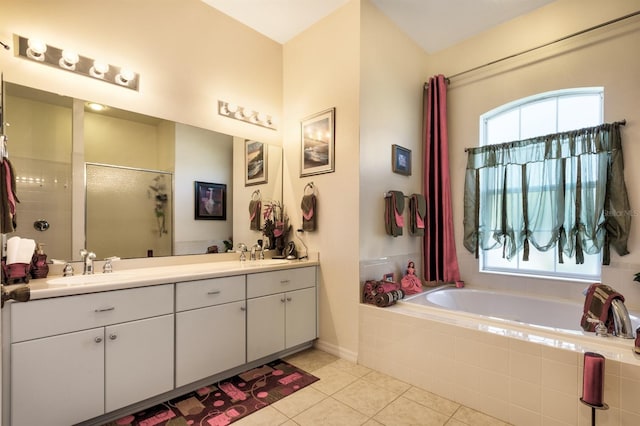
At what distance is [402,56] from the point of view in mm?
3141

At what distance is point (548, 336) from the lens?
6.01 ft

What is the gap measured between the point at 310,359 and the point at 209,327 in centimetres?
100

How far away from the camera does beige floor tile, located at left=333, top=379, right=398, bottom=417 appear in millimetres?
1989

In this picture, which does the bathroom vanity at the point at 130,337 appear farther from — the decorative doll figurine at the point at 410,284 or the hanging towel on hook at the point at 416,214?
the hanging towel on hook at the point at 416,214

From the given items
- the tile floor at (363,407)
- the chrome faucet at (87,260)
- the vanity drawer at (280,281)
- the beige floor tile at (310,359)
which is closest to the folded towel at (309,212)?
the vanity drawer at (280,281)

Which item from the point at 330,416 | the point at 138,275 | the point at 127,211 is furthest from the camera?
the point at 127,211

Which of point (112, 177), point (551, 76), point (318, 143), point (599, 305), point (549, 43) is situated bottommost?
point (599, 305)

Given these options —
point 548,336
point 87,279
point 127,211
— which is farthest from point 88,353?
point 548,336

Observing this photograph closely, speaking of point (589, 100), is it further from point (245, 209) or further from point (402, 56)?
point (245, 209)

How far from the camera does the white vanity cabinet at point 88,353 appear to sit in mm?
1490

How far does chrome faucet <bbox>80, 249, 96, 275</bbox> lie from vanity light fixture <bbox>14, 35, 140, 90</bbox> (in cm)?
121

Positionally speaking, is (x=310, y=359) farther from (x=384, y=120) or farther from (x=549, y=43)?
(x=549, y=43)

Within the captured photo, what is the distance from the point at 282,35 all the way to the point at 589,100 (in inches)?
113

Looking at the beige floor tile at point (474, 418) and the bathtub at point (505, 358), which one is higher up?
the bathtub at point (505, 358)
